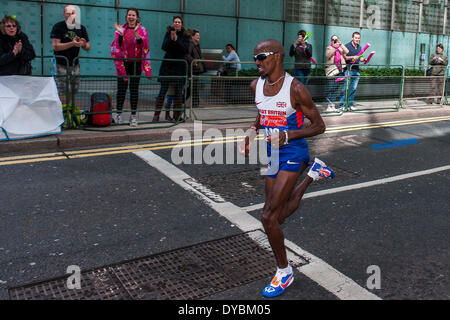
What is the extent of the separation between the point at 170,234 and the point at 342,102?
922 centimetres

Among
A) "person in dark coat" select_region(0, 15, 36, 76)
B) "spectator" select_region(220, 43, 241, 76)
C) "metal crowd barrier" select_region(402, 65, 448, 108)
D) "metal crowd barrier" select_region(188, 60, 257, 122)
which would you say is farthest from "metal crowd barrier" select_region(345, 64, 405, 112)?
"person in dark coat" select_region(0, 15, 36, 76)

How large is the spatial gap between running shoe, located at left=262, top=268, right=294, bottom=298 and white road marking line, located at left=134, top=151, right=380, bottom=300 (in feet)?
0.95

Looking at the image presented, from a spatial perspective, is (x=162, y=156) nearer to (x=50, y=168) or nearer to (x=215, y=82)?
(x=50, y=168)

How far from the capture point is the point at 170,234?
15.3ft

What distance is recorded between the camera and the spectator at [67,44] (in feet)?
29.3

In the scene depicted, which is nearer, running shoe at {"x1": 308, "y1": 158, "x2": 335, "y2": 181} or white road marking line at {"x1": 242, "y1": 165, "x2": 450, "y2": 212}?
running shoe at {"x1": 308, "y1": 158, "x2": 335, "y2": 181}

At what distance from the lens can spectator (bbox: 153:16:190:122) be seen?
10070 mm

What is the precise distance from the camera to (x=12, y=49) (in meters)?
8.40

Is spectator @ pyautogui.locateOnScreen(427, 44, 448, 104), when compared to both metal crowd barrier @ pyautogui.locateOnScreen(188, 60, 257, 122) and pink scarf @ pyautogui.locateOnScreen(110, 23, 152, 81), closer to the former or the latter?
metal crowd barrier @ pyautogui.locateOnScreen(188, 60, 257, 122)

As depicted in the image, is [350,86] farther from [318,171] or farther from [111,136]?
[318,171]

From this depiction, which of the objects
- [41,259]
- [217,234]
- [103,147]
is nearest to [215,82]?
[103,147]

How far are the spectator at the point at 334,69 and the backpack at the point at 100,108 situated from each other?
5926mm
